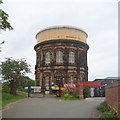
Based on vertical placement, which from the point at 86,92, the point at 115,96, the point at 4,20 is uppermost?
the point at 4,20

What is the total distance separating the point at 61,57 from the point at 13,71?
13.1 m

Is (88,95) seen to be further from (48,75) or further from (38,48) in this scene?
(38,48)

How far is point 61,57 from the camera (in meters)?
39.5

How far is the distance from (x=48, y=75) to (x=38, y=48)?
23.5ft

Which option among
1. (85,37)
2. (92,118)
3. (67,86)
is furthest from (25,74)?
(92,118)

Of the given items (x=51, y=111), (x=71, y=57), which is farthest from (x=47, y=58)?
(x=51, y=111)

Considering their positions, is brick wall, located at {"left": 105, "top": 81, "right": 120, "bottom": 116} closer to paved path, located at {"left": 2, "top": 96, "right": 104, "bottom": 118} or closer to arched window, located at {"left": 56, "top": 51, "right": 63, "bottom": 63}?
paved path, located at {"left": 2, "top": 96, "right": 104, "bottom": 118}

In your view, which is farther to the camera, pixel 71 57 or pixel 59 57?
pixel 71 57

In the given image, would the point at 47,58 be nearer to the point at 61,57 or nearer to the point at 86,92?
the point at 61,57

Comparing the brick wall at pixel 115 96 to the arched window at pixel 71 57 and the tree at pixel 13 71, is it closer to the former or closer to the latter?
the tree at pixel 13 71

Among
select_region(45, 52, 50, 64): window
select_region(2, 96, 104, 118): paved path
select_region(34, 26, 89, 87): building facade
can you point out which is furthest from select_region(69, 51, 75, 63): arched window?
select_region(2, 96, 104, 118): paved path

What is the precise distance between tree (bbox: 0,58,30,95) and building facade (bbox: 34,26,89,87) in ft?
30.3

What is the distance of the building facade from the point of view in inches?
1523

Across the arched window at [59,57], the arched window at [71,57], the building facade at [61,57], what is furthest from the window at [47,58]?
the arched window at [71,57]
